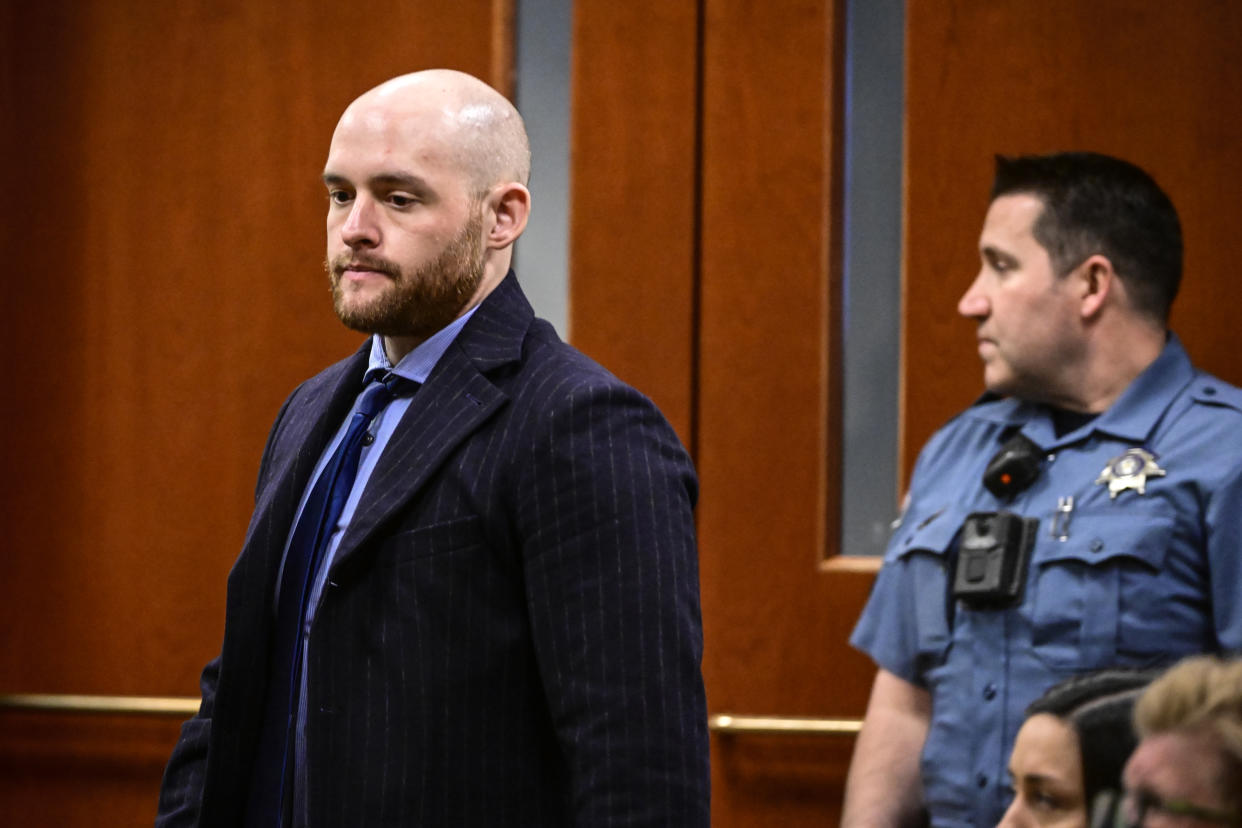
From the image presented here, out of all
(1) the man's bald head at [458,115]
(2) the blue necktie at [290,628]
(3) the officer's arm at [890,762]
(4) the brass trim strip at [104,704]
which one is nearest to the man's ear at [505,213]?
(1) the man's bald head at [458,115]

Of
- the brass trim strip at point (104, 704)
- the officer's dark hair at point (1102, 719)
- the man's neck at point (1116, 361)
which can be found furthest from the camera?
the brass trim strip at point (104, 704)

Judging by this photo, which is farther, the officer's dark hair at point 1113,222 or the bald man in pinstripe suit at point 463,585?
the officer's dark hair at point 1113,222

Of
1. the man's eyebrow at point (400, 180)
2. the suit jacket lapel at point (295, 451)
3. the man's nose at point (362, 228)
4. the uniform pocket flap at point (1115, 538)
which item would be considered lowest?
the uniform pocket flap at point (1115, 538)

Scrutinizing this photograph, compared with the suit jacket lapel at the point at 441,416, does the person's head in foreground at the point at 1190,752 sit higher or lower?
lower

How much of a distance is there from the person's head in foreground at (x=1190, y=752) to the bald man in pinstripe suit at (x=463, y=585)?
430 millimetres

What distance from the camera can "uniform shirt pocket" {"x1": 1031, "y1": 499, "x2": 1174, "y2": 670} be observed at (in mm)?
1777

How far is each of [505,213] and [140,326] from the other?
1.07m

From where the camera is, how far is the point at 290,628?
1.41 metres

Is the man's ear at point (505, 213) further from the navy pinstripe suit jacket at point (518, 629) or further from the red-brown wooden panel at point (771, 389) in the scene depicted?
the red-brown wooden panel at point (771, 389)

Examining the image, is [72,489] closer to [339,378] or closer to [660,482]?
[339,378]

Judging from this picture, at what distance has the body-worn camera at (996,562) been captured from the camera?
6.12 feet

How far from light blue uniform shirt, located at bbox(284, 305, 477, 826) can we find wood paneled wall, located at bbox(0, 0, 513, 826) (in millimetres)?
827

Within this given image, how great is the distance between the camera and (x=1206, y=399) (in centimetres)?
185

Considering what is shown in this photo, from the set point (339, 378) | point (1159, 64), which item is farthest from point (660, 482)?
point (1159, 64)
